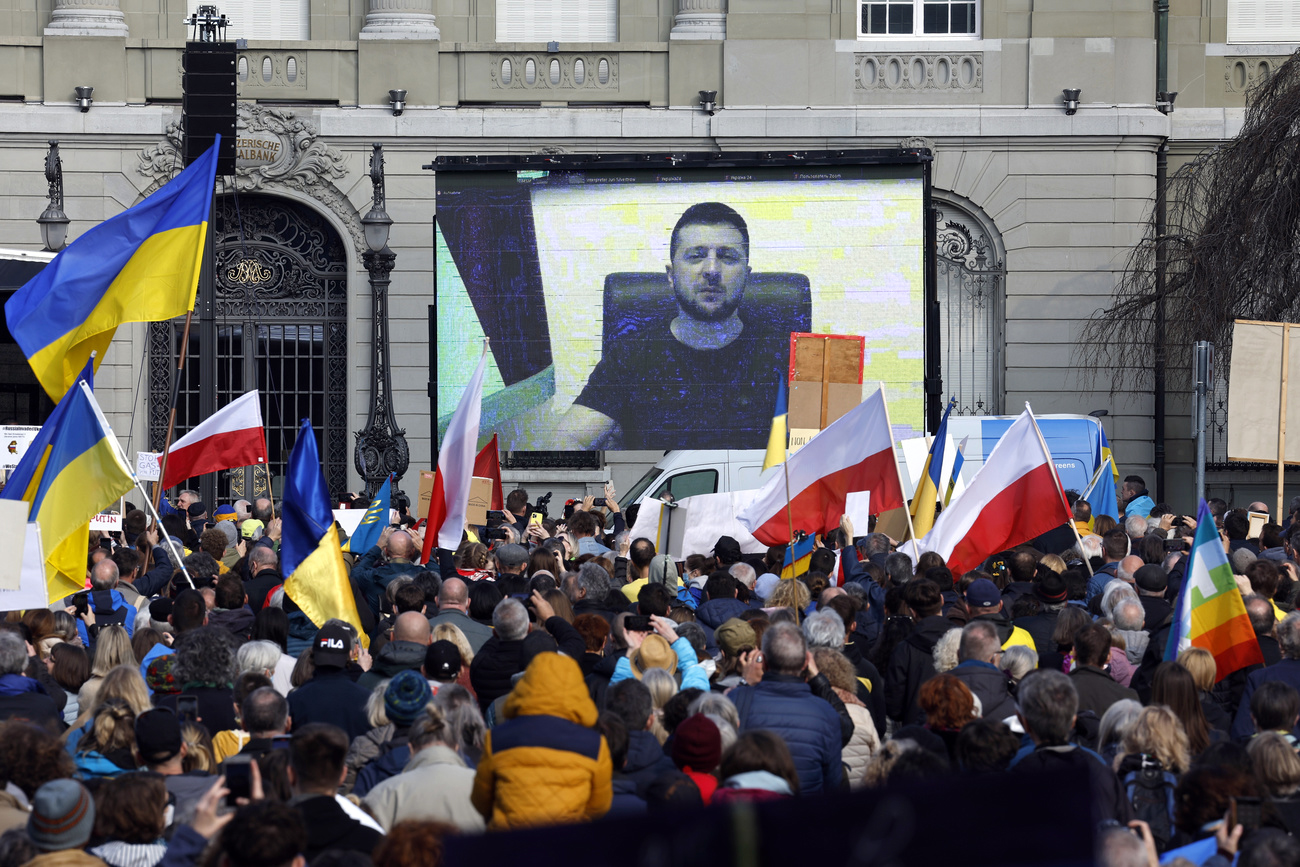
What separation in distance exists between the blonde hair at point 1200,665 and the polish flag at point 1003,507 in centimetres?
357

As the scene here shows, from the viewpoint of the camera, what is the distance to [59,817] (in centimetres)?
432

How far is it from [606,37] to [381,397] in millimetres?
6605

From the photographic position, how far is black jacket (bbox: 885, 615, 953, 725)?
7.51 metres

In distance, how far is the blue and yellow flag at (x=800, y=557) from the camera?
427 inches

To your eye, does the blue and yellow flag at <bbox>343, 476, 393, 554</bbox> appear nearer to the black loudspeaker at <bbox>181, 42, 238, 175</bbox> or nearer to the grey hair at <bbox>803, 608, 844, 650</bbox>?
the black loudspeaker at <bbox>181, 42, 238, 175</bbox>

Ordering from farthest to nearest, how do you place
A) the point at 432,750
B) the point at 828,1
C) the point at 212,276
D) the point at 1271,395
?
the point at 828,1, the point at 212,276, the point at 1271,395, the point at 432,750

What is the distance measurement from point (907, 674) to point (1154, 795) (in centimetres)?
224

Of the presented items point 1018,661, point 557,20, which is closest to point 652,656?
point 1018,661

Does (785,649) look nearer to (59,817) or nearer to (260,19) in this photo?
(59,817)

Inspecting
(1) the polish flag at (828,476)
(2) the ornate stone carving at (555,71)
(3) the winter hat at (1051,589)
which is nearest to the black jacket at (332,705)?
(3) the winter hat at (1051,589)

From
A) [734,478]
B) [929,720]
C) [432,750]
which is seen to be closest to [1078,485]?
[734,478]

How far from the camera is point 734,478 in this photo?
17844 millimetres

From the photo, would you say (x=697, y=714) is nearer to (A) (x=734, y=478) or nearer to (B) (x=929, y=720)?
(B) (x=929, y=720)

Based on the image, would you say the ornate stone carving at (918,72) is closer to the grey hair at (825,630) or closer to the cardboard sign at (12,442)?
the cardboard sign at (12,442)
